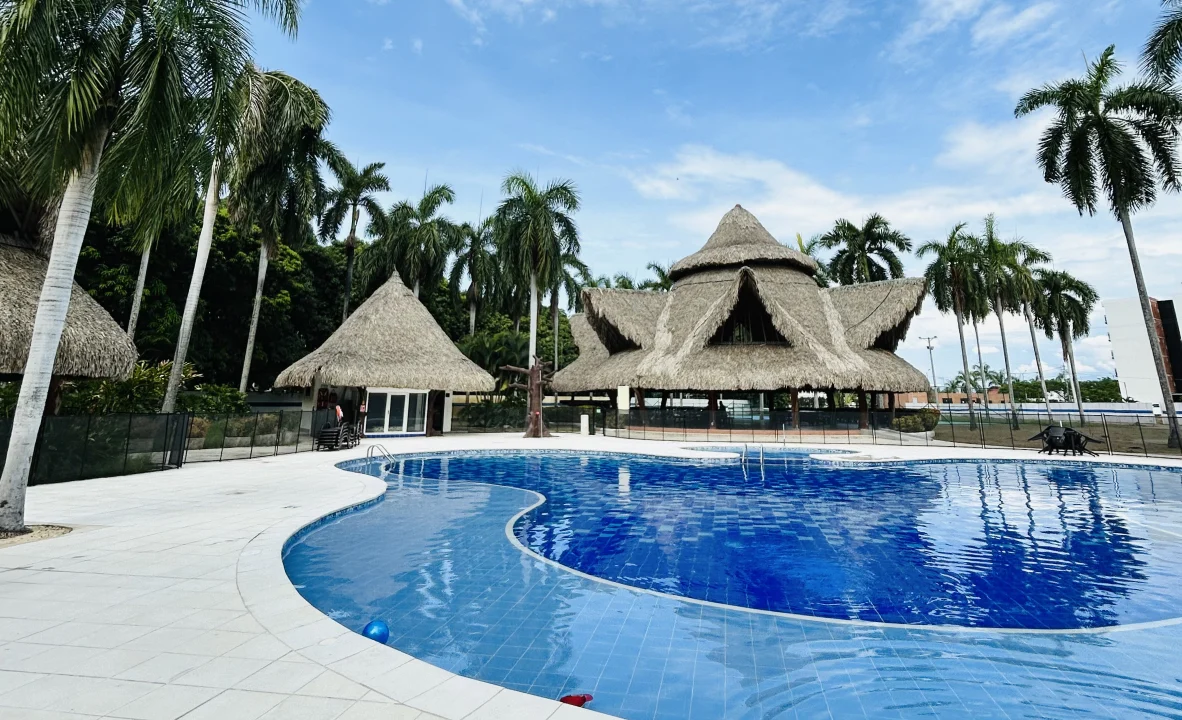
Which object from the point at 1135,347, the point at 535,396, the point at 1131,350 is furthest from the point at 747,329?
the point at 1131,350

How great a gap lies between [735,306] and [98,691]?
2504 cm

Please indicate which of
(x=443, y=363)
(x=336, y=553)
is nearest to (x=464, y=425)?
(x=443, y=363)

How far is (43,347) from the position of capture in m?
6.00

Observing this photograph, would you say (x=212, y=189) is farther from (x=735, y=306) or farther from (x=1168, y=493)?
(x=1168, y=493)

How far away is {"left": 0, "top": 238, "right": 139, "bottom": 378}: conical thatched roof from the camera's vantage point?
9531mm

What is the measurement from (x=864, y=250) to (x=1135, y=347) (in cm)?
3910

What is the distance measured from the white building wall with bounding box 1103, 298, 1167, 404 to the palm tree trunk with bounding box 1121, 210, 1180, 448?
46.3 m

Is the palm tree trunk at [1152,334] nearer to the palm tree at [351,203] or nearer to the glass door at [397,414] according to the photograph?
the glass door at [397,414]

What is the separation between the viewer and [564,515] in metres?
8.77

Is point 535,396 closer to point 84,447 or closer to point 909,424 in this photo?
point 84,447

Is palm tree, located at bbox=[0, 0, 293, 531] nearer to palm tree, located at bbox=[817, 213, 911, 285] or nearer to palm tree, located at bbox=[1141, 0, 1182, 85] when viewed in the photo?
palm tree, located at bbox=[1141, 0, 1182, 85]

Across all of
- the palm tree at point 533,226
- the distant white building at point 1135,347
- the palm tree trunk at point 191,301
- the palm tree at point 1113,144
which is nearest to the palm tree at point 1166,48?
the palm tree at point 1113,144

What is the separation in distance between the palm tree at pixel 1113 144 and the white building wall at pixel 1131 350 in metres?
46.7

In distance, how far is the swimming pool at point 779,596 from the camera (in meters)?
3.49
